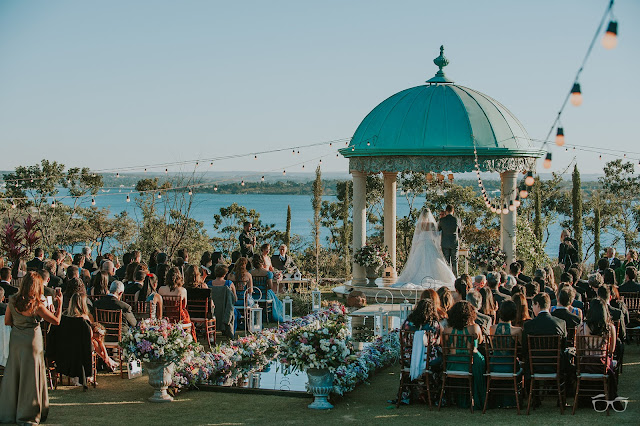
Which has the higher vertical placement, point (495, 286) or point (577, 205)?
point (577, 205)

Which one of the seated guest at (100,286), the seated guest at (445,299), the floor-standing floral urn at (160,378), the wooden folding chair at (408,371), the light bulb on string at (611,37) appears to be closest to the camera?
the light bulb on string at (611,37)

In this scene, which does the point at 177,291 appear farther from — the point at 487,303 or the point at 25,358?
the point at 487,303

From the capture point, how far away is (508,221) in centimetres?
2075

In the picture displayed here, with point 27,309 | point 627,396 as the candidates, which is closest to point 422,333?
point 627,396

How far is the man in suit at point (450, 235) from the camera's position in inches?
790

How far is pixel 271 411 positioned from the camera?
10.2 meters

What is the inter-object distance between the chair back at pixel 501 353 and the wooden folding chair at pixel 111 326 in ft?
16.1

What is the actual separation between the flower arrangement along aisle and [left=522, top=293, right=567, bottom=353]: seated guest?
413 cm

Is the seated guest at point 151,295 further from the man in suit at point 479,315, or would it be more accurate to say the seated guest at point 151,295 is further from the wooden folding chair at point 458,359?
the man in suit at point 479,315

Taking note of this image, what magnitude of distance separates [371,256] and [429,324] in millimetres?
10130

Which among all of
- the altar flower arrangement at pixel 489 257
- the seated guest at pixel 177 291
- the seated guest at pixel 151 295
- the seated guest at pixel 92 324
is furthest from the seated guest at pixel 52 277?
the altar flower arrangement at pixel 489 257

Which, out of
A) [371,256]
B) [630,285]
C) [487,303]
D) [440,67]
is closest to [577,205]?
[440,67]

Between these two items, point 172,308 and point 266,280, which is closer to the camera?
point 172,308

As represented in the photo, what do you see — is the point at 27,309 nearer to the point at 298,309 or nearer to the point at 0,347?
the point at 0,347
